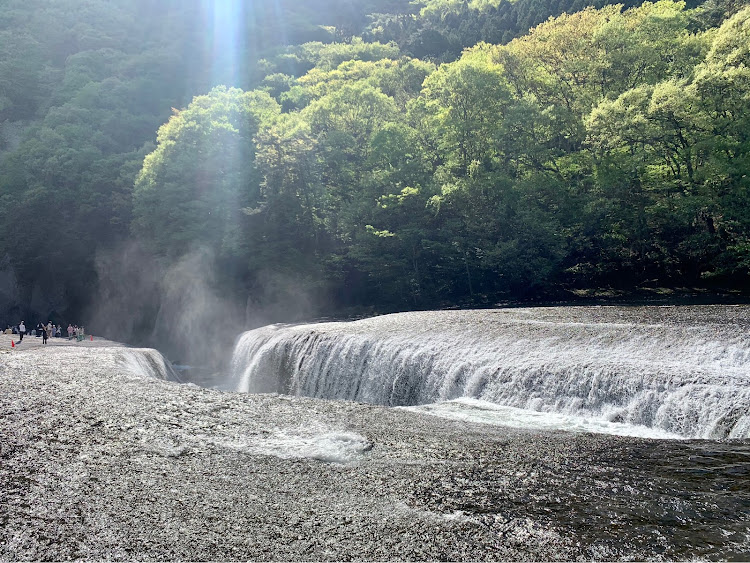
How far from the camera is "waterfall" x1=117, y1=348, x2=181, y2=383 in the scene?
23445mm

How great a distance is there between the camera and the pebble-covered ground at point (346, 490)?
282 inches

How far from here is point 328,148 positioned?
50531 millimetres

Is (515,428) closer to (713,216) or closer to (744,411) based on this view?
(744,411)

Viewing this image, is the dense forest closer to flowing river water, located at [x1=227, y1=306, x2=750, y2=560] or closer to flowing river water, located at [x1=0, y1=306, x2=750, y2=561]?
flowing river water, located at [x1=227, y1=306, x2=750, y2=560]

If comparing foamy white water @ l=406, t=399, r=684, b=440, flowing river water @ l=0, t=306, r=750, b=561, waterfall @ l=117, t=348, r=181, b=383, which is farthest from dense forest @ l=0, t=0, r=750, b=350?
foamy white water @ l=406, t=399, r=684, b=440

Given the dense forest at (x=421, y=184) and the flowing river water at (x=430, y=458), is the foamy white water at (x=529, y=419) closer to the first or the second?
the flowing river water at (x=430, y=458)

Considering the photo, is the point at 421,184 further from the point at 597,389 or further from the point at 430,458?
the point at 430,458

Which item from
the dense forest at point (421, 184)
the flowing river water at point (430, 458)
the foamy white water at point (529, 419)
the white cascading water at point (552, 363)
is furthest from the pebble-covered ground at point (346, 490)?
the dense forest at point (421, 184)

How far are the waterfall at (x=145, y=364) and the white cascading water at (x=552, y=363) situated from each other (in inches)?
176

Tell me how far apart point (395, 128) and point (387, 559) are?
43.4 meters

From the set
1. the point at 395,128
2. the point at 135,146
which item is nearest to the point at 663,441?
the point at 395,128

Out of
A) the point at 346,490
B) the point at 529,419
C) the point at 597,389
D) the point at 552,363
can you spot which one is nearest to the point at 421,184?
the point at 552,363

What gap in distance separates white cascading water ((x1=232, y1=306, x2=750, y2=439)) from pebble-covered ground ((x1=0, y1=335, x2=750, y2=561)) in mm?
2610

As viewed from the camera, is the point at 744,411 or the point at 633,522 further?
the point at 744,411
